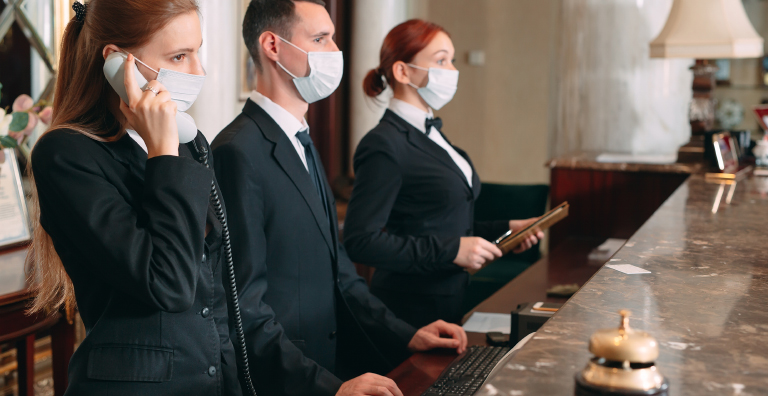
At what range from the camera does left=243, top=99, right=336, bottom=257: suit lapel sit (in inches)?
69.3

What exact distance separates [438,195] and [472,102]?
183 inches

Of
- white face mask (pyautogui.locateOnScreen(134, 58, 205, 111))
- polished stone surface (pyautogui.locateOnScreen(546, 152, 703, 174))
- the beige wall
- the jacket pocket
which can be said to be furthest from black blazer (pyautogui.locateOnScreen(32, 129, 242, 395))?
the beige wall

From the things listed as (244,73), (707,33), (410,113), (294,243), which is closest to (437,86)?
(410,113)

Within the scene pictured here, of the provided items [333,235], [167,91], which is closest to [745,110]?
[333,235]

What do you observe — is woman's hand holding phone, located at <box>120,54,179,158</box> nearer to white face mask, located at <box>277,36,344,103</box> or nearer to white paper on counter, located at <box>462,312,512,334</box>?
white face mask, located at <box>277,36,344,103</box>

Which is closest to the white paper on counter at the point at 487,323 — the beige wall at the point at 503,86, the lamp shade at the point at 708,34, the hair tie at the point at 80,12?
the hair tie at the point at 80,12

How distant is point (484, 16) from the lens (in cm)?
674

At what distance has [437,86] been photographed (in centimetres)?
248

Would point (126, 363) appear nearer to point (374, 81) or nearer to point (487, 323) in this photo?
point (487, 323)

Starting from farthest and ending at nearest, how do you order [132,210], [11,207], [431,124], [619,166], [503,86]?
[503,86] < [619,166] < [11,207] < [431,124] < [132,210]

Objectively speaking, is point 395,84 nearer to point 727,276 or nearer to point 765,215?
point 765,215

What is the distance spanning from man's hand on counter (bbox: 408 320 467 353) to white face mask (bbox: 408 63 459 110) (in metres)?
0.86

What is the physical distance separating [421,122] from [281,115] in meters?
0.69

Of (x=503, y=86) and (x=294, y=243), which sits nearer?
(x=294, y=243)
